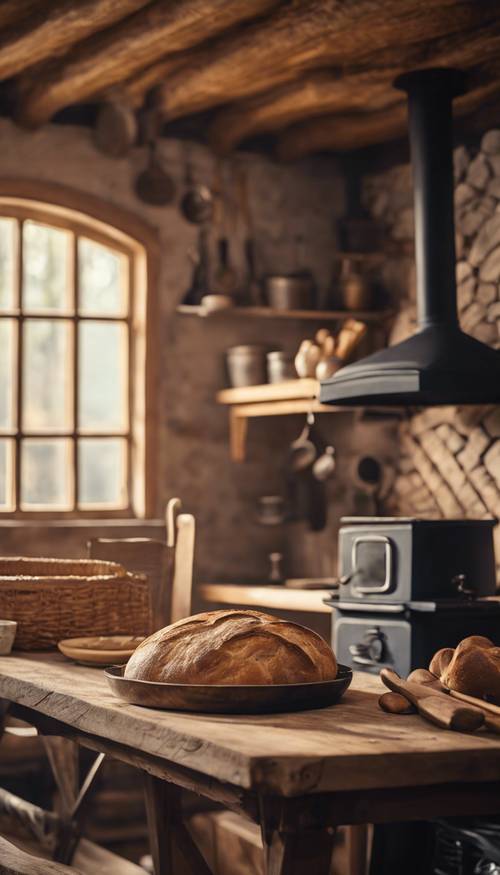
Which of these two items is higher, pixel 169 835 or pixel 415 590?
pixel 415 590

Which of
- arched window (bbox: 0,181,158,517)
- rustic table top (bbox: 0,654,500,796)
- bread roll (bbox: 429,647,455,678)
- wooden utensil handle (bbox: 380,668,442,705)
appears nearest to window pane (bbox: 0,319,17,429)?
arched window (bbox: 0,181,158,517)

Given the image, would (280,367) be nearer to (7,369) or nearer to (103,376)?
(103,376)

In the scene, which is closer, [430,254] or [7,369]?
[430,254]

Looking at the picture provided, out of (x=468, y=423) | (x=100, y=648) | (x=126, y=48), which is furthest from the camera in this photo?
(x=468, y=423)

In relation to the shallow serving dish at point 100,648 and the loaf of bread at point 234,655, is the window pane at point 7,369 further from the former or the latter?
the loaf of bread at point 234,655

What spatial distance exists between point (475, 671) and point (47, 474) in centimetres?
409

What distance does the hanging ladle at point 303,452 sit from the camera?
6.09m

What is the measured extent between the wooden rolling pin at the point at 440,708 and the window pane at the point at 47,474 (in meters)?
3.95

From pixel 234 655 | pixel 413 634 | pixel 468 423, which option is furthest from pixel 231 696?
pixel 468 423

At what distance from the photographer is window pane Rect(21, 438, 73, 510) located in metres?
6.03

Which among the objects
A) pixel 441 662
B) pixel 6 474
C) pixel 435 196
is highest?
pixel 435 196

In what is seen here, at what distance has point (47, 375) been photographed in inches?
241

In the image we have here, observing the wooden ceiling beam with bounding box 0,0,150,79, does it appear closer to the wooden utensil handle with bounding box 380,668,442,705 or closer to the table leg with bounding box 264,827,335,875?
the wooden utensil handle with bounding box 380,668,442,705

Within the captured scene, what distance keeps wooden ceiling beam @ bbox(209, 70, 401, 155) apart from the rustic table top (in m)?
3.64
